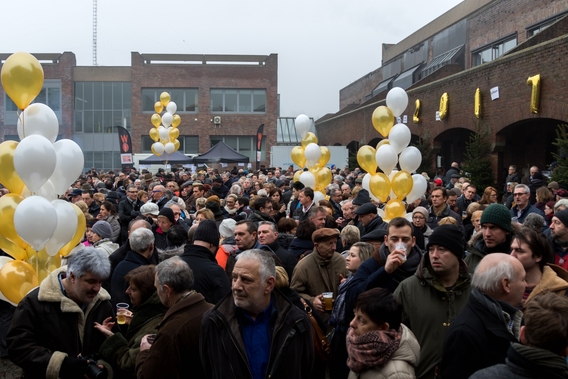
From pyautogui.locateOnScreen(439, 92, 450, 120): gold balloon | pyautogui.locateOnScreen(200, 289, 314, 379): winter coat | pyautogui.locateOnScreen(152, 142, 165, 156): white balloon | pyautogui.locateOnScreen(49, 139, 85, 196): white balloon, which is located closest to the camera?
pyautogui.locateOnScreen(200, 289, 314, 379): winter coat

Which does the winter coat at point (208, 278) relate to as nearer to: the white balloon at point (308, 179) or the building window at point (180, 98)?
the white balloon at point (308, 179)

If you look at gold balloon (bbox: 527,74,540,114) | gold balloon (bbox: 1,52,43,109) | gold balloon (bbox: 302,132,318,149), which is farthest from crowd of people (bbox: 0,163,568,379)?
gold balloon (bbox: 527,74,540,114)

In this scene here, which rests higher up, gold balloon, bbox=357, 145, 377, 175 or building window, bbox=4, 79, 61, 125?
building window, bbox=4, 79, 61, 125

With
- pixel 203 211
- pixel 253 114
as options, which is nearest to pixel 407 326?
pixel 203 211

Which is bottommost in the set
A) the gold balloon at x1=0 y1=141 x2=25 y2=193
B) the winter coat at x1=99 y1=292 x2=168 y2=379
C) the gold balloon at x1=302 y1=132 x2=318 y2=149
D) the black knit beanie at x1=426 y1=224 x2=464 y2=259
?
the winter coat at x1=99 y1=292 x2=168 y2=379

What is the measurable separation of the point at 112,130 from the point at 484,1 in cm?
2752

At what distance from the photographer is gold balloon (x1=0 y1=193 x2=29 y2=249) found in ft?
18.6

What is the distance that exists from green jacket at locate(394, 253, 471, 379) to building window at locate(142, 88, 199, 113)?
4118 centimetres

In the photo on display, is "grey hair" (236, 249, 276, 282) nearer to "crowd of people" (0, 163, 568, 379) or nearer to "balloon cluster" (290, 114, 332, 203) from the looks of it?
"crowd of people" (0, 163, 568, 379)

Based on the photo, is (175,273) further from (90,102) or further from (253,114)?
(90,102)

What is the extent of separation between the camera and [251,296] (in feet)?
11.6

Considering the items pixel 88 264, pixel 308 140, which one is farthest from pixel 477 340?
pixel 308 140

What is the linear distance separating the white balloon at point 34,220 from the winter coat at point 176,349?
2211mm

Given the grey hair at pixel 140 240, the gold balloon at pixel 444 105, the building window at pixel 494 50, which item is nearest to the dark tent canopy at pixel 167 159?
the gold balloon at pixel 444 105
